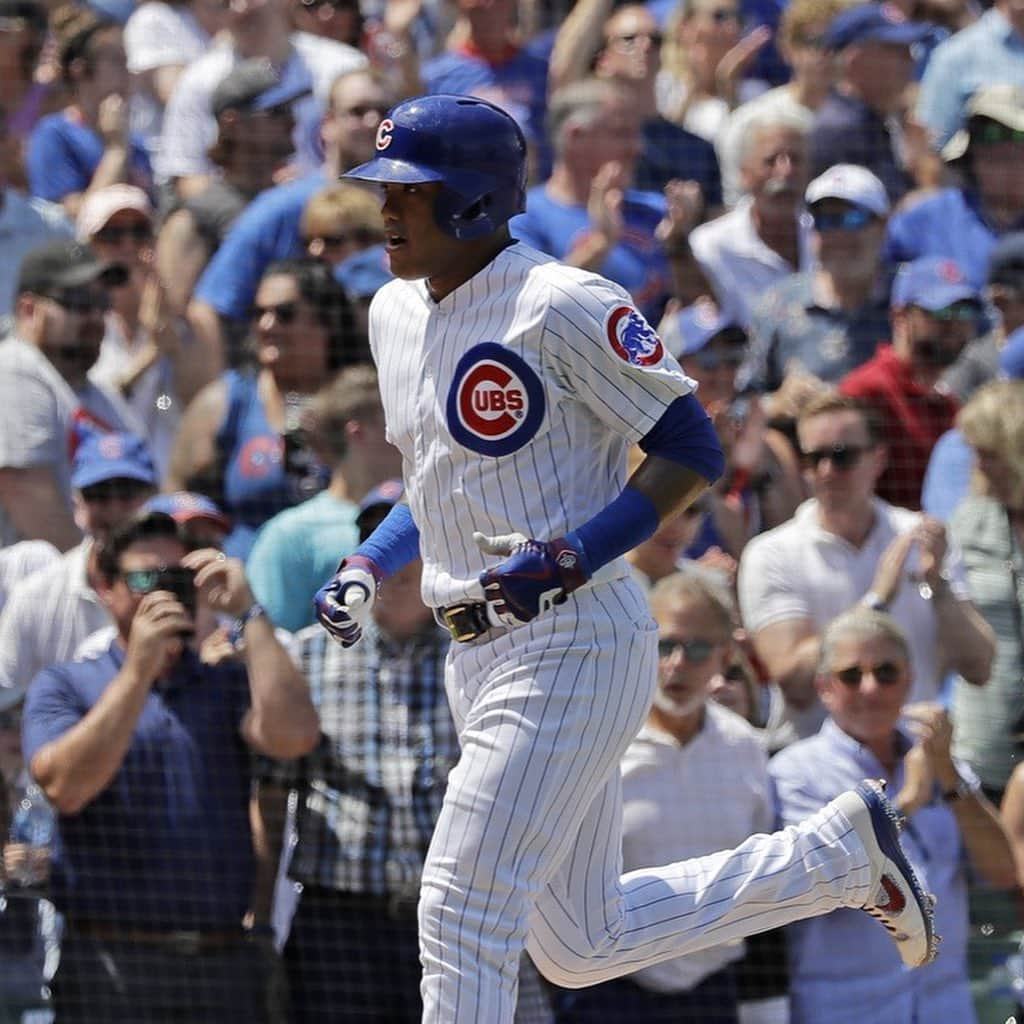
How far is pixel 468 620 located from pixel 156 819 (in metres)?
2.08

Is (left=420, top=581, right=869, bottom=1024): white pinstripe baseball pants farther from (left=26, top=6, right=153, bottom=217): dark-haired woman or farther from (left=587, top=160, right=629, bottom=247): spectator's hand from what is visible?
(left=26, top=6, right=153, bottom=217): dark-haired woman

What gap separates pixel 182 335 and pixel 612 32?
220cm

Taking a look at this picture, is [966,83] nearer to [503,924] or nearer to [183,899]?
[183,899]

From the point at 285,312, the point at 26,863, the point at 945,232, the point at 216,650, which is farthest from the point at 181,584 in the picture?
the point at 945,232

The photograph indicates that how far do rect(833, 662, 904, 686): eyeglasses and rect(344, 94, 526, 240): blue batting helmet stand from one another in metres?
2.13

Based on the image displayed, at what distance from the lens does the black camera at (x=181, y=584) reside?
17.8 feet

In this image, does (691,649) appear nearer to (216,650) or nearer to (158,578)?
(216,650)

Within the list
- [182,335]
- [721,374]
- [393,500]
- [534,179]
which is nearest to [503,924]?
[393,500]

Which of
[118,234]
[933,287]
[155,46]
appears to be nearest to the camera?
[933,287]

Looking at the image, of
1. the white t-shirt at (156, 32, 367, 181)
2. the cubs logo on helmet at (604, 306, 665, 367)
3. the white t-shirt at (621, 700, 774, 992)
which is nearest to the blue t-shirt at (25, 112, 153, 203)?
the white t-shirt at (156, 32, 367, 181)

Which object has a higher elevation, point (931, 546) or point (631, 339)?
point (931, 546)

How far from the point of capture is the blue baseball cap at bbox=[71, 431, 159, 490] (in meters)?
5.84

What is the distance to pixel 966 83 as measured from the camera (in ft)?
26.4

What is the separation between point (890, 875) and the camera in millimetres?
3910
